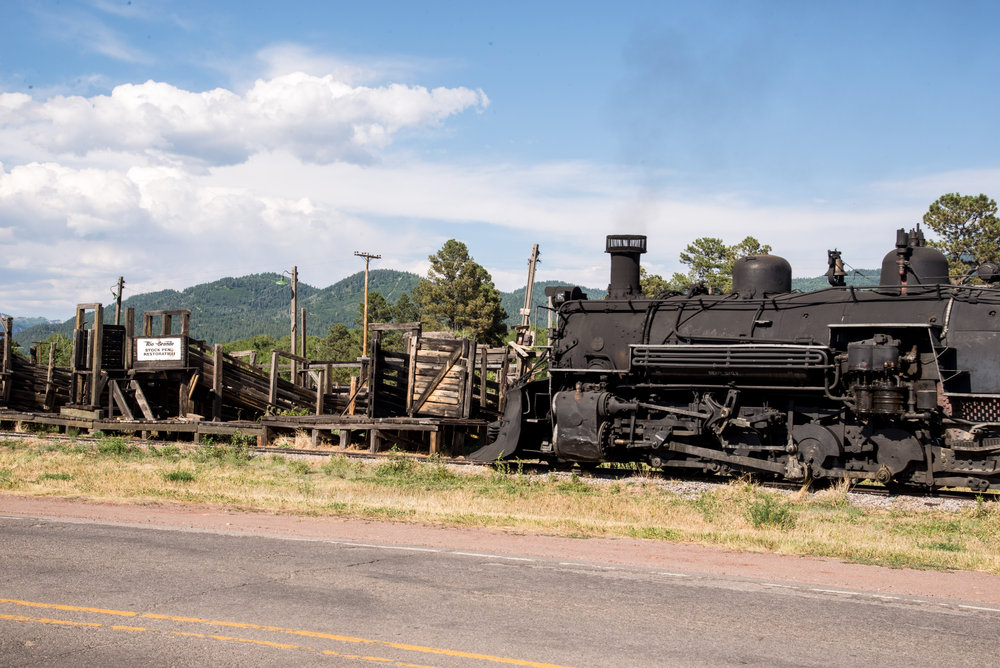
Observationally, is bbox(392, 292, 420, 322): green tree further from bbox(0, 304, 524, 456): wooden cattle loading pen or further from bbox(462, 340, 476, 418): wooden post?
bbox(462, 340, 476, 418): wooden post

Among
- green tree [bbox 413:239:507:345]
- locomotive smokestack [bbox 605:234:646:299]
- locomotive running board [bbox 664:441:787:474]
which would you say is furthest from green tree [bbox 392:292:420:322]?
locomotive running board [bbox 664:441:787:474]

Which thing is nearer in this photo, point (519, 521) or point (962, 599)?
point (962, 599)

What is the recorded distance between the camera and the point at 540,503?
1302 cm

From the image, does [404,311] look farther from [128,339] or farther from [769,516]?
[769,516]

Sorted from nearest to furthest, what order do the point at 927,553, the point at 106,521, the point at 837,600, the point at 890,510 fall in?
the point at 837,600 → the point at 927,553 → the point at 106,521 → the point at 890,510

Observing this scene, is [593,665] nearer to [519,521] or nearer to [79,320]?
[519,521]

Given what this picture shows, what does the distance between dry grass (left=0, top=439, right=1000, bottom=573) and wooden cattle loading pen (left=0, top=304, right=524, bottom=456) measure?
124 inches

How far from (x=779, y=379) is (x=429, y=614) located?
29.7 feet

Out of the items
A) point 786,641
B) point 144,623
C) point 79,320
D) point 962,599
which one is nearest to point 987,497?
point 962,599

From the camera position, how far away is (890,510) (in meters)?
12.5

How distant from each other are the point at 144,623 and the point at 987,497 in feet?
40.9

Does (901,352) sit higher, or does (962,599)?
(901,352)

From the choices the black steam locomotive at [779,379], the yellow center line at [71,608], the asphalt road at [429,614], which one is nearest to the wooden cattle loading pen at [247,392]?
the black steam locomotive at [779,379]

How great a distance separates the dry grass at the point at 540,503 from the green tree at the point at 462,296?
4909cm
